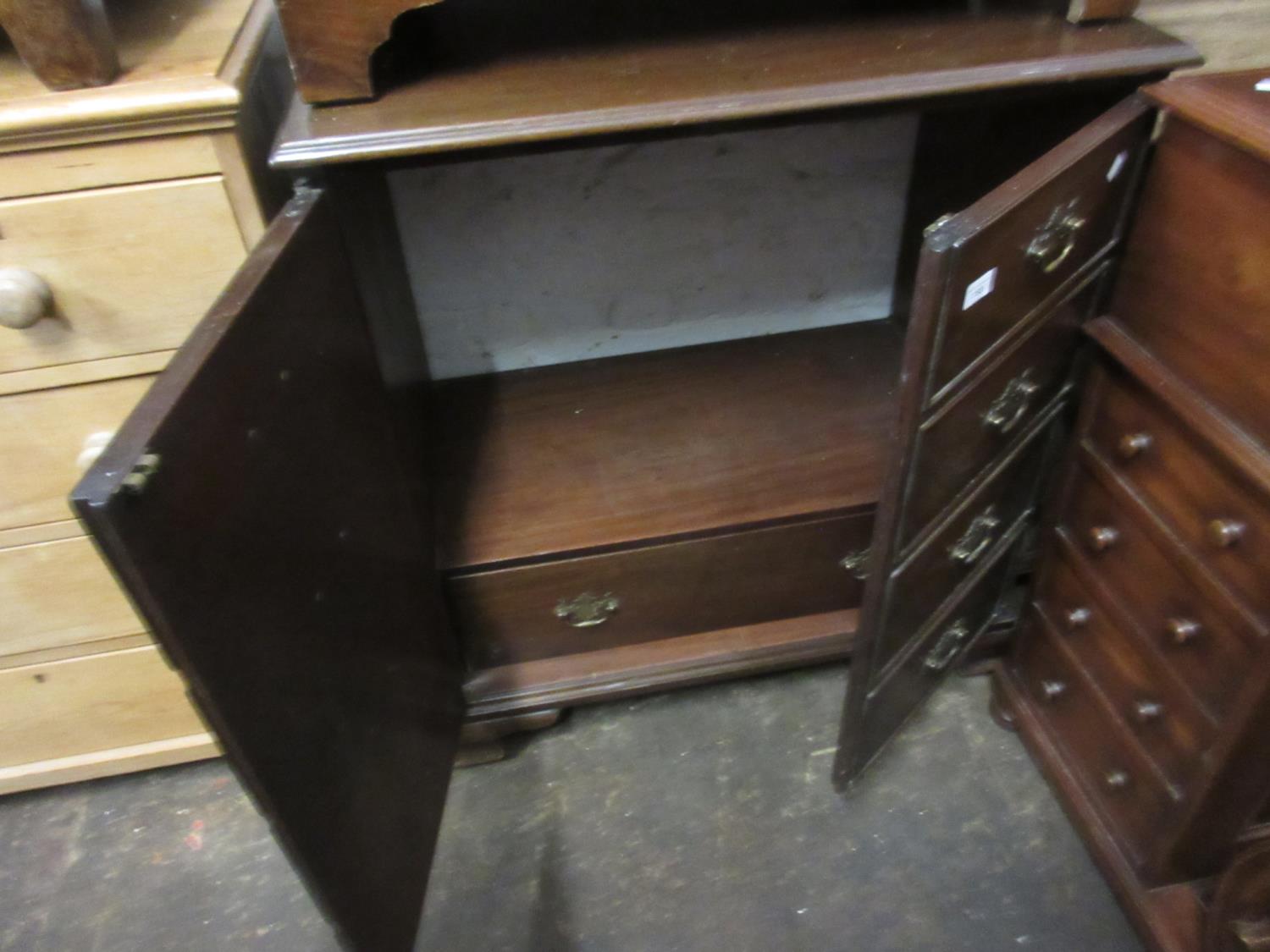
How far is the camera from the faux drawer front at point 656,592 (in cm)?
115

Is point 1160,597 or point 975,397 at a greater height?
point 975,397

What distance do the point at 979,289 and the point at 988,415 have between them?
0.20 meters

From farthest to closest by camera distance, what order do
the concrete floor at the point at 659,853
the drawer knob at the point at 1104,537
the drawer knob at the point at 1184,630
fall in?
1. the concrete floor at the point at 659,853
2. the drawer knob at the point at 1104,537
3. the drawer knob at the point at 1184,630

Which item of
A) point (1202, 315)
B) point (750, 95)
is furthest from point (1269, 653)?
point (750, 95)

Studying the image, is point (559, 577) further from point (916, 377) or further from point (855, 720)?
point (916, 377)

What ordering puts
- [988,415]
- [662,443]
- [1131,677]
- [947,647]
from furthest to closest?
[662,443] < [947,647] < [1131,677] < [988,415]

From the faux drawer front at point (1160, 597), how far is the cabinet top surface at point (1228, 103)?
0.39 meters

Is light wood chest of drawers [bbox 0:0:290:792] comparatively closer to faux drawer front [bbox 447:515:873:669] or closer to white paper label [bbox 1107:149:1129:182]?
faux drawer front [bbox 447:515:873:669]

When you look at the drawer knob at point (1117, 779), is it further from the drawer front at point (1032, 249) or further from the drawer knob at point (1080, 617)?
the drawer front at point (1032, 249)

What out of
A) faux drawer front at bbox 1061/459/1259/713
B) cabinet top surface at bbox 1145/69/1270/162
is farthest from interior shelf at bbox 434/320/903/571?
cabinet top surface at bbox 1145/69/1270/162

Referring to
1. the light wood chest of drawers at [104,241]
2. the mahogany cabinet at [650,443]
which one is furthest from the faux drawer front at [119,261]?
the mahogany cabinet at [650,443]

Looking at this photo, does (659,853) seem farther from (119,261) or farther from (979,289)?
(119,261)

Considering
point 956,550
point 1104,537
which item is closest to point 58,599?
point 956,550

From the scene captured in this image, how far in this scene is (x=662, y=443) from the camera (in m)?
1.27
